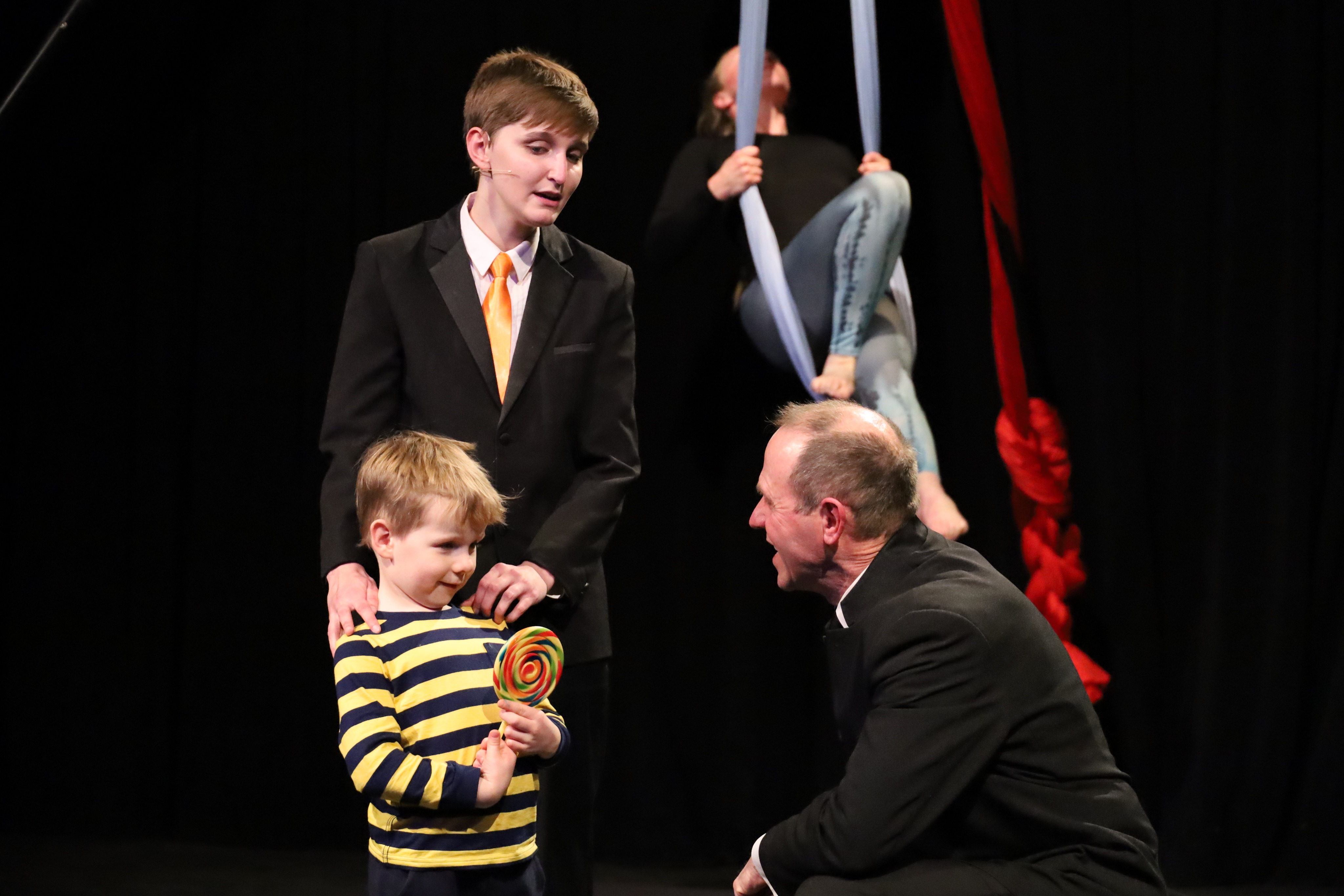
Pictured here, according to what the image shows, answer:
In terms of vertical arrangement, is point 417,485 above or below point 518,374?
below

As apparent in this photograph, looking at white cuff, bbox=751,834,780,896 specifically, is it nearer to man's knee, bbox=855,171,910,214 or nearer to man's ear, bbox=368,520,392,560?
man's ear, bbox=368,520,392,560

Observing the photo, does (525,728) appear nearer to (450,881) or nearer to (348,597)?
(450,881)

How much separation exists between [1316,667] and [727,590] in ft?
5.13

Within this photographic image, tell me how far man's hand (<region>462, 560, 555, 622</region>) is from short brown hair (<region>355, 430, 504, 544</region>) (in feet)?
0.30

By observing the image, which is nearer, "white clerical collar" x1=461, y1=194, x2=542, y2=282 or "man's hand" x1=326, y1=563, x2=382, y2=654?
"man's hand" x1=326, y1=563, x2=382, y2=654

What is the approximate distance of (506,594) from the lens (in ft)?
6.72

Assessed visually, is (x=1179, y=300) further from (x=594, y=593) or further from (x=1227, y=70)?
(x=594, y=593)

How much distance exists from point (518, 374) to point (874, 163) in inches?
59.4

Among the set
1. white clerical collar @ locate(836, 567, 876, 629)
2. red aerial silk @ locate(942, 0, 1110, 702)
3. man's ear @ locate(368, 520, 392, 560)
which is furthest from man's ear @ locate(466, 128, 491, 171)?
red aerial silk @ locate(942, 0, 1110, 702)

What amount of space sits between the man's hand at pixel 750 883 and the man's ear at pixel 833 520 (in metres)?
0.49

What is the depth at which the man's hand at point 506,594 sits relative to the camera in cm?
205

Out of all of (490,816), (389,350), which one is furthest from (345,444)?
(490,816)

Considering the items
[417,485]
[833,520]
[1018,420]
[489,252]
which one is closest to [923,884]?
[833,520]

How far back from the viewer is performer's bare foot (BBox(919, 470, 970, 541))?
11.0ft
